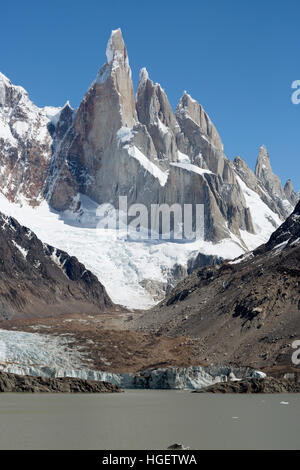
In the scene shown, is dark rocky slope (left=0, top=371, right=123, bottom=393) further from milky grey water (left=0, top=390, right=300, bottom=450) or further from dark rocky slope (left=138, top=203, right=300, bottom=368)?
dark rocky slope (left=138, top=203, right=300, bottom=368)

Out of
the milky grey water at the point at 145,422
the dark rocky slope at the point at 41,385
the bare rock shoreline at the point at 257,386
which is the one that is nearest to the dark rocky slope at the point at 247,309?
the bare rock shoreline at the point at 257,386

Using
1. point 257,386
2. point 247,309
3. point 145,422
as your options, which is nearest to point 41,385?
point 257,386

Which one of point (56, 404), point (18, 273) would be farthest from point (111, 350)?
point (18, 273)

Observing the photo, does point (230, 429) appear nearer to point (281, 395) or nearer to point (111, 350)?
point (281, 395)

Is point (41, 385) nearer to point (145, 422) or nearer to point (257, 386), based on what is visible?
point (257, 386)

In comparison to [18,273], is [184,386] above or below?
below

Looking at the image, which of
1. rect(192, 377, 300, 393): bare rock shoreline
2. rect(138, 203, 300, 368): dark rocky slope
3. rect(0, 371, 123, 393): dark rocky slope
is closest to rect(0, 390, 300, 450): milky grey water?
rect(0, 371, 123, 393): dark rocky slope
